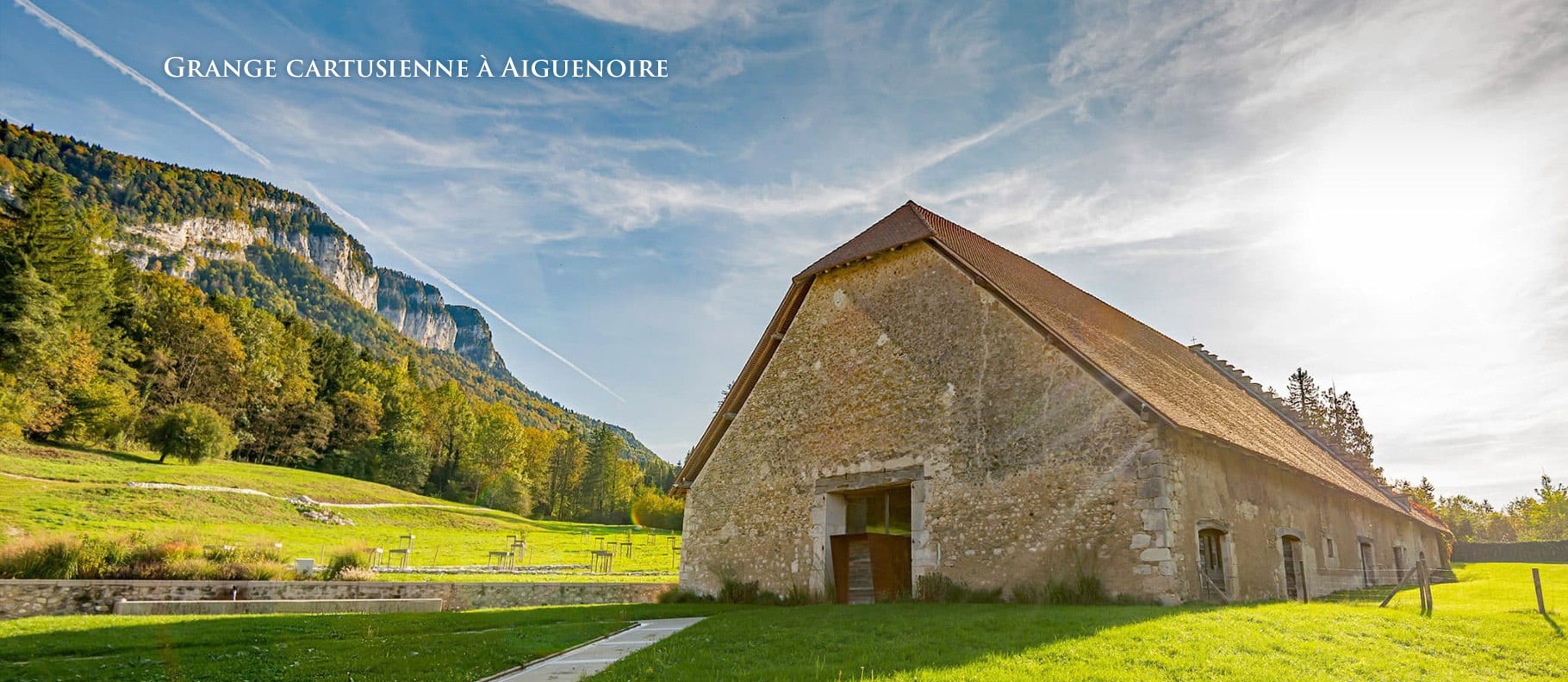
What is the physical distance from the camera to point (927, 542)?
14.9 m

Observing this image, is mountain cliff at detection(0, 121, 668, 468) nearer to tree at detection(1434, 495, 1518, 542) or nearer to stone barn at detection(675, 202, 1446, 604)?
tree at detection(1434, 495, 1518, 542)

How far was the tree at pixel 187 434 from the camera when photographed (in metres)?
45.2

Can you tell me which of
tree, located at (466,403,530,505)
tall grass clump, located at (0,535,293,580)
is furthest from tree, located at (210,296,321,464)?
tall grass clump, located at (0,535,293,580)

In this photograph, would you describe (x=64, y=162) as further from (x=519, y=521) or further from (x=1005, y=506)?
(x=1005, y=506)

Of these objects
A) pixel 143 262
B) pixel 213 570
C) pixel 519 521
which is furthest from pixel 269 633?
pixel 143 262

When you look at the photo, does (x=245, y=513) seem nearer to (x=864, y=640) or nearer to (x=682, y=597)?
(x=682, y=597)

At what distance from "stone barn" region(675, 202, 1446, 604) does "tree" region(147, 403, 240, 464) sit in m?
40.2

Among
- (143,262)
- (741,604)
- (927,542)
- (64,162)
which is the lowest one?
(741,604)

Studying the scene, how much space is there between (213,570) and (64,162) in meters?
180

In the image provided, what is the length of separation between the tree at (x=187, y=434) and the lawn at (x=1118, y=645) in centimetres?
4664

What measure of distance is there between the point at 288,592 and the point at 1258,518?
61.3 feet

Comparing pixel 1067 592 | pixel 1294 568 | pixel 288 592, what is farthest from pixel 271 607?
pixel 1294 568

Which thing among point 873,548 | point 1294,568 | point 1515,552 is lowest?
point 1515,552

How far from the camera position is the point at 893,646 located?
827 cm
